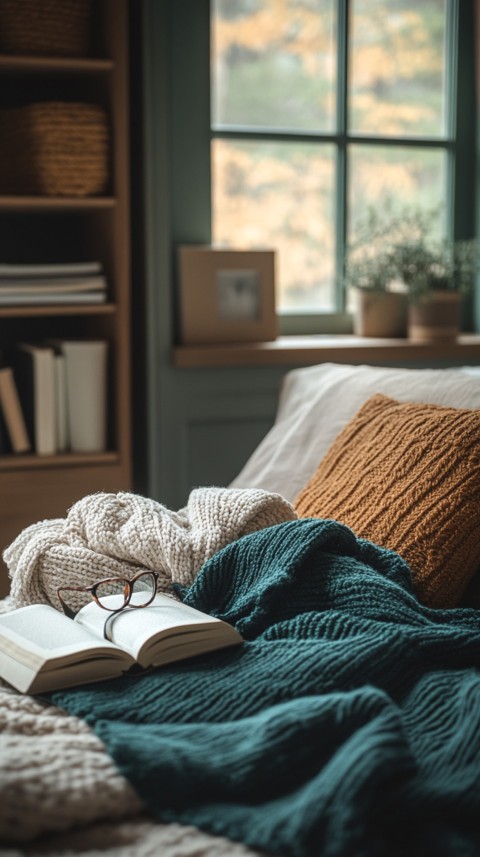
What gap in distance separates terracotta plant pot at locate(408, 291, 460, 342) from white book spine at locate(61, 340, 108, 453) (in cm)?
90

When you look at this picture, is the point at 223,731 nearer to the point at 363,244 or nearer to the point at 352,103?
the point at 363,244

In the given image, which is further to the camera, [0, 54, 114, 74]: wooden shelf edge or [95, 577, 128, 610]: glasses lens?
[0, 54, 114, 74]: wooden shelf edge

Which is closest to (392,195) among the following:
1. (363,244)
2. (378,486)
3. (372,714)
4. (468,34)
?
(363,244)

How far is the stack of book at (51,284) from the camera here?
8.02 feet

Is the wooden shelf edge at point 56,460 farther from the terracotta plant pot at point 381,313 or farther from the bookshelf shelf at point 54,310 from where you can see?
the terracotta plant pot at point 381,313

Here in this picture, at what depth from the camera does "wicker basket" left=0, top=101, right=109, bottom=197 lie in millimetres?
2430

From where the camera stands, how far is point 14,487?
2496mm

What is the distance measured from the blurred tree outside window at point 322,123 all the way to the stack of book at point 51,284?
18.8 inches

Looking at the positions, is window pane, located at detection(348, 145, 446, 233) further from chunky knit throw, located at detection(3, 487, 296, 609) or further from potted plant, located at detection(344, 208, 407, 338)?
chunky knit throw, located at detection(3, 487, 296, 609)

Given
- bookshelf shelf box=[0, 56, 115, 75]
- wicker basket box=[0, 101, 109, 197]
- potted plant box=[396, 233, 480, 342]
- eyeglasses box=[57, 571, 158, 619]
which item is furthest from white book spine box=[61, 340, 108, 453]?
eyeglasses box=[57, 571, 158, 619]

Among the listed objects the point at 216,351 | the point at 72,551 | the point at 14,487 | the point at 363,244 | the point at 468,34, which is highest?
the point at 468,34

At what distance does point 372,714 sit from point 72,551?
Result: 533mm

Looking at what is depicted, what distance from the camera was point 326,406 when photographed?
6.25ft

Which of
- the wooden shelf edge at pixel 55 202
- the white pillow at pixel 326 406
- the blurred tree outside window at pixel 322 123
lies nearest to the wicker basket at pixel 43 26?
the wooden shelf edge at pixel 55 202
